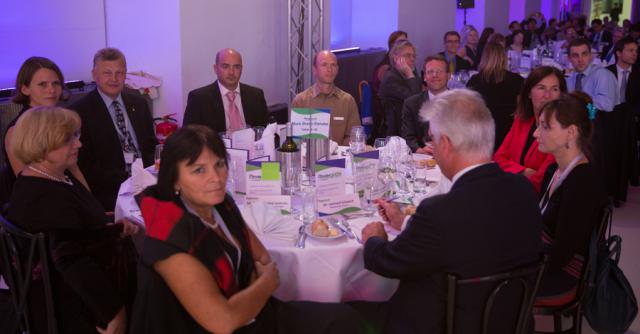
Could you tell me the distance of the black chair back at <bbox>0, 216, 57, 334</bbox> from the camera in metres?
2.45

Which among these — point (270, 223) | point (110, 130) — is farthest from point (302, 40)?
point (270, 223)

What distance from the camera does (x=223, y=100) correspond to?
510 cm

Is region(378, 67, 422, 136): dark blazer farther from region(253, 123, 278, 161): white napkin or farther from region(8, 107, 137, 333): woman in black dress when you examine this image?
region(8, 107, 137, 333): woman in black dress

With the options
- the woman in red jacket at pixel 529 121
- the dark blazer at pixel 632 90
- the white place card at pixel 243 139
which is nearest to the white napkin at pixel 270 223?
the white place card at pixel 243 139

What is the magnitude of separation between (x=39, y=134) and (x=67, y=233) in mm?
446

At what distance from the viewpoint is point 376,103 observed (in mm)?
7309

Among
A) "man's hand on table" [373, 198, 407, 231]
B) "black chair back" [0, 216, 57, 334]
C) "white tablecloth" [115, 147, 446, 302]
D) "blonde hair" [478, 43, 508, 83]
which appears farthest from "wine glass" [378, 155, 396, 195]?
"blonde hair" [478, 43, 508, 83]

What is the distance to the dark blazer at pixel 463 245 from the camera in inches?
80.6

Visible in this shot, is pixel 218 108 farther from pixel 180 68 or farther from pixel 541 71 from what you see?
pixel 541 71

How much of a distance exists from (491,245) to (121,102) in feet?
10.4

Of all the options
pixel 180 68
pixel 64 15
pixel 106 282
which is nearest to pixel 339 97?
pixel 180 68

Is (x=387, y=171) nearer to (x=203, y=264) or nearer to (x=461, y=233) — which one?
(x=461, y=233)

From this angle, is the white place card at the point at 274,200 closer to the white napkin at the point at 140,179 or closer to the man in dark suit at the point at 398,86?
the white napkin at the point at 140,179

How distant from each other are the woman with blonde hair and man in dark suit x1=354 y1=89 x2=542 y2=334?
359cm
